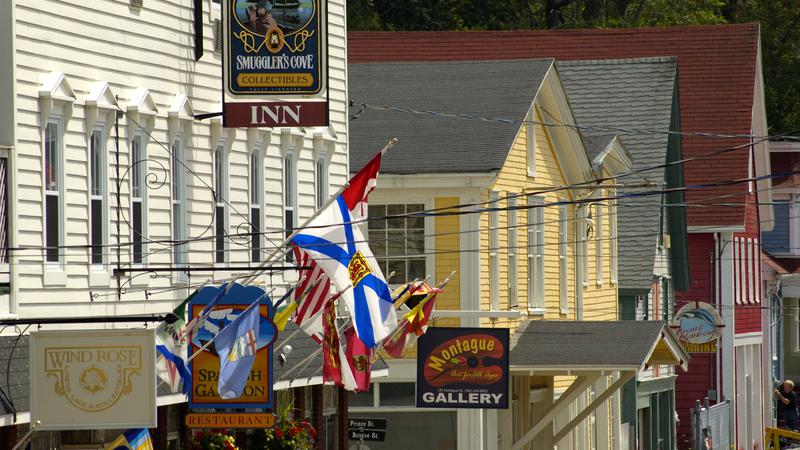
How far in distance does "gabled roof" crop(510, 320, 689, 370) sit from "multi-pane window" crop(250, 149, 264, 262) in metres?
9.11

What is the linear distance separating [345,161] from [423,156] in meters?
4.41

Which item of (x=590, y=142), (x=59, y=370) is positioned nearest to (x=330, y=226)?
(x=59, y=370)

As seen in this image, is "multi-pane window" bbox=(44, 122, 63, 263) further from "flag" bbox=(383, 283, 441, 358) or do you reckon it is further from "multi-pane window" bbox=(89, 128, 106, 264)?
"flag" bbox=(383, 283, 441, 358)

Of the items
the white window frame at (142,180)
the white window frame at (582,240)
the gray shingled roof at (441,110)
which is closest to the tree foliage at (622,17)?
the white window frame at (582,240)

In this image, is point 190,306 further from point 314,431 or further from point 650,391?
point 650,391

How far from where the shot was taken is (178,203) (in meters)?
20.9

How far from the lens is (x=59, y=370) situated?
15.7 meters

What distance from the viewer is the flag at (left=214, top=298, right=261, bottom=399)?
17844mm

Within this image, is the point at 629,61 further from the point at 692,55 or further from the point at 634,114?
the point at 692,55

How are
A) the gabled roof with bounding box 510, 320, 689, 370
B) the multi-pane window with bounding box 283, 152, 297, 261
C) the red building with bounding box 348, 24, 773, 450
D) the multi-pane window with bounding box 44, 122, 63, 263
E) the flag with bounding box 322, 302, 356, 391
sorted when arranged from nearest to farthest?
the multi-pane window with bounding box 44, 122, 63, 263
the flag with bounding box 322, 302, 356, 391
the multi-pane window with bounding box 283, 152, 297, 261
the gabled roof with bounding box 510, 320, 689, 370
the red building with bounding box 348, 24, 773, 450

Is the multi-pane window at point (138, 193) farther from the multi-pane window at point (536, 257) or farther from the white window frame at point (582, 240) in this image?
the white window frame at point (582, 240)

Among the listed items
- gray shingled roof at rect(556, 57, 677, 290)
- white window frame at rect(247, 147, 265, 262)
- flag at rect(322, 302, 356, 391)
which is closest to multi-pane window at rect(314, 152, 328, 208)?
white window frame at rect(247, 147, 265, 262)

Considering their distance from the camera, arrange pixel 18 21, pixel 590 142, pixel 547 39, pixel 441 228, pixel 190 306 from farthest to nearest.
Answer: pixel 547 39 → pixel 590 142 → pixel 441 228 → pixel 190 306 → pixel 18 21

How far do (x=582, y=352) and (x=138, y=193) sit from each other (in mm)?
13369
